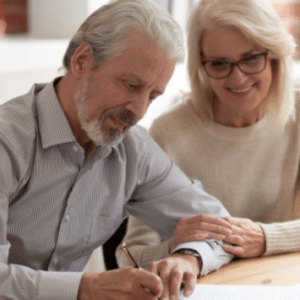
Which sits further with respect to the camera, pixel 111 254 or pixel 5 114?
pixel 111 254

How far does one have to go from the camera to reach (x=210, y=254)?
1.33 metres

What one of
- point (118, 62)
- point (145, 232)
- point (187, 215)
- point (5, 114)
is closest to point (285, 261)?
point (187, 215)

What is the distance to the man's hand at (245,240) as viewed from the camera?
1.41 metres

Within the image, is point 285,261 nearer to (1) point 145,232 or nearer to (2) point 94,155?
(1) point 145,232

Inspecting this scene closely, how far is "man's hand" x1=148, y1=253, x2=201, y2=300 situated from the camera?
1.17 m

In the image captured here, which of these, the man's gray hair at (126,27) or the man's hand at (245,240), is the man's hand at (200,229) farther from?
the man's gray hair at (126,27)

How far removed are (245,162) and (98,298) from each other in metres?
1.03

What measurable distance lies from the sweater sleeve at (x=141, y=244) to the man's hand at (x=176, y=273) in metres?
0.24

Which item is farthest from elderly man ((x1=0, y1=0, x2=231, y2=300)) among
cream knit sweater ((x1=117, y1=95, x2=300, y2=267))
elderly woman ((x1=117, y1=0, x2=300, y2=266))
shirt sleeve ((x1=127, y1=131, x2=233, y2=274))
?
cream knit sweater ((x1=117, y1=95, x2=300, y2=267))

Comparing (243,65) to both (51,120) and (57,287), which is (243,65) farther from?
(57,287)

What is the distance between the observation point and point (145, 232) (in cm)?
175

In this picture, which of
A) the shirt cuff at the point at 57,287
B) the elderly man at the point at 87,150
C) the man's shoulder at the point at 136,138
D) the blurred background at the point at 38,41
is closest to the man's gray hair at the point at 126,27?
the elderly man at the point at 87,150

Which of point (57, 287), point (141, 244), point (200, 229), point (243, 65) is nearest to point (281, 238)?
point (200, 229)

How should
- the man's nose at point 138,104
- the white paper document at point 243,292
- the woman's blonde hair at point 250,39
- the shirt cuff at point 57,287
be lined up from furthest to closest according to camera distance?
the woman's blonde hair at point 250,39
the man's nose at point 138,104
the white paper document at point 243,292
the shirt cuff at point 57,287
